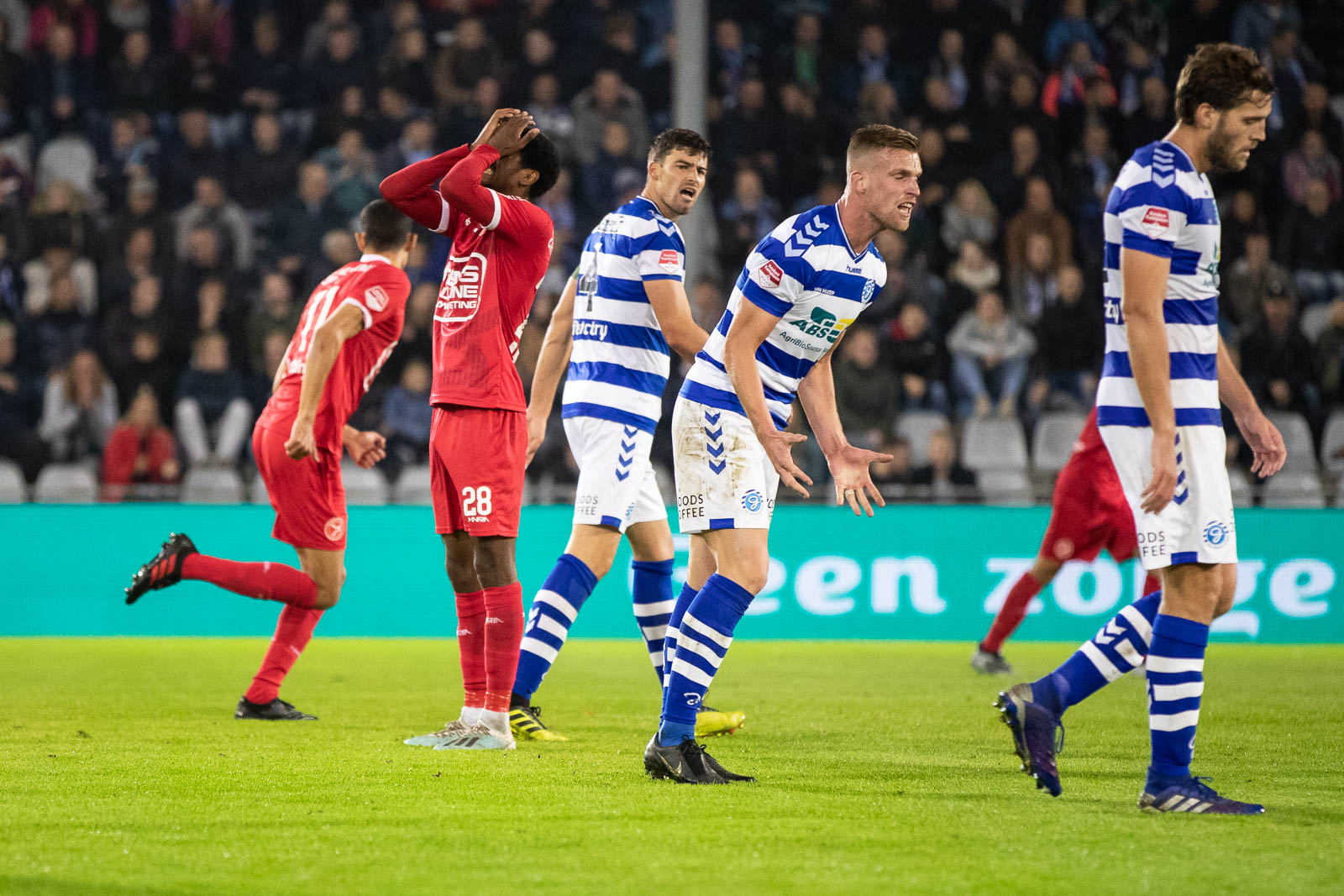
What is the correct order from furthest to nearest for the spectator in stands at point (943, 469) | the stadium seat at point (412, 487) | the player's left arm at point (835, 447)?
the spectator in stands at point (943, 469), the stadium seat at point (412, 487), the player's left arm at point (835, 447)

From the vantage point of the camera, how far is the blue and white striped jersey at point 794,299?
4.44 meters

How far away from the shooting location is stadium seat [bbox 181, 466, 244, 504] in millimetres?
10547

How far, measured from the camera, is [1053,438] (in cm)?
1216

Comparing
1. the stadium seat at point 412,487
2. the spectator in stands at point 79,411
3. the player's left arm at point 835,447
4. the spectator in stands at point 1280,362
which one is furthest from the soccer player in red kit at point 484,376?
the spectator in stands at point 1280,362

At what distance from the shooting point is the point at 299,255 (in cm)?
1359

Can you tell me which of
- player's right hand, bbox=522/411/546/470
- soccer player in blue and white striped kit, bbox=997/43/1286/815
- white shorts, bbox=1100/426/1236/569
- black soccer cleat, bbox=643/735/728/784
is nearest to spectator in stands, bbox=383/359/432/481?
player's right hand, bbox=522/411/546/470

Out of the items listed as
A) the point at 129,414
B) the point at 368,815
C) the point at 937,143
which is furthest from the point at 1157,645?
the point at 937,143

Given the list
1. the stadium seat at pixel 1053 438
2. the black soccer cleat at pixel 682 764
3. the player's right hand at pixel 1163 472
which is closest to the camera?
the player's right hand at pixel 1163 472

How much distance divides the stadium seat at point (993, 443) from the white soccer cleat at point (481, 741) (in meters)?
7.47

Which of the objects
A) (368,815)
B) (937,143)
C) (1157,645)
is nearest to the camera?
(368,815)

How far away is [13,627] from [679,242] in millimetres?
6984

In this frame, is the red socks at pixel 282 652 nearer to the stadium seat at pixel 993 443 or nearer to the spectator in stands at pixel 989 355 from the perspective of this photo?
the stadium seat at pixel 993 443

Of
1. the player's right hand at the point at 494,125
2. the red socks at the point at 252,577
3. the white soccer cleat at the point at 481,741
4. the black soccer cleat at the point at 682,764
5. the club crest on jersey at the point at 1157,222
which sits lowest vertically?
the white soccer cleat at the point at 481,741

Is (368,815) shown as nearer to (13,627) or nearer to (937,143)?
(13,627)
